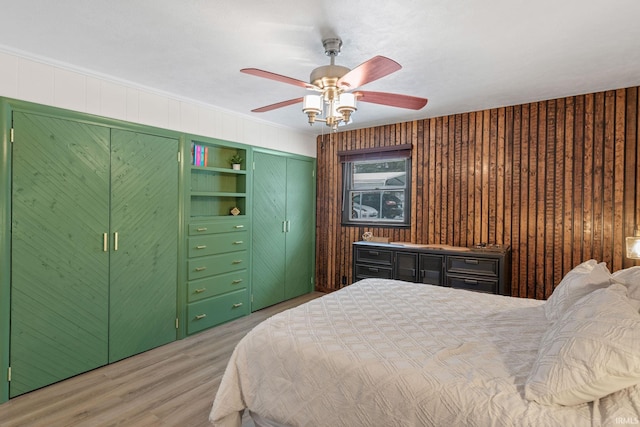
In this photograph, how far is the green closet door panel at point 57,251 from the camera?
103 inches

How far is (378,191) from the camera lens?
5.03 m

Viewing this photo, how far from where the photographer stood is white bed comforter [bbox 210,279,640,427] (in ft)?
4.24

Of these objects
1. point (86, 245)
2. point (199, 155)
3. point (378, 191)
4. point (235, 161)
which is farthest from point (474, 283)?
point (86, 245)

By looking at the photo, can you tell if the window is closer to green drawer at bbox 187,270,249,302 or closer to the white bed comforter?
green drawer at bbox 187,270,249,302

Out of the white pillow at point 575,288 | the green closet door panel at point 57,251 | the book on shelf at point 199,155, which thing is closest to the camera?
the white pillow at point 575,288

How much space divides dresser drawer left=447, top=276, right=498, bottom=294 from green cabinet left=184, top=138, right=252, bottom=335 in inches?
98.6

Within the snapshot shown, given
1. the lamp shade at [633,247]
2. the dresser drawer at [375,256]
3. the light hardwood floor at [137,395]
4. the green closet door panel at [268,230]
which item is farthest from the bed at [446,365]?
the green closet door panel at [268,230]

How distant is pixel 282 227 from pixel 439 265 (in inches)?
88.2

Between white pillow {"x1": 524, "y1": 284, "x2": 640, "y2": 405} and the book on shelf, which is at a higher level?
the book on shelf

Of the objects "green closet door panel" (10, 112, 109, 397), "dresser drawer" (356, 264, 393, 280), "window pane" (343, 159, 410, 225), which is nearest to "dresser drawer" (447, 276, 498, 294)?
"dresser drawer" (356, 264, 393, 280)

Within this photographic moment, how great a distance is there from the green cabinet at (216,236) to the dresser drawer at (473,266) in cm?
249

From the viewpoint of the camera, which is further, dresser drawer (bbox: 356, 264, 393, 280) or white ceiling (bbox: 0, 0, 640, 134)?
dresser drawer (bbox: 356, 264, 393, 280)

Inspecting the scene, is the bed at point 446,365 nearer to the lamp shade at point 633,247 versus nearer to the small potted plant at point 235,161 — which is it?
the lamp shade at point 633,247

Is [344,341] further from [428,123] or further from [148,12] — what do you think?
[428,123]
